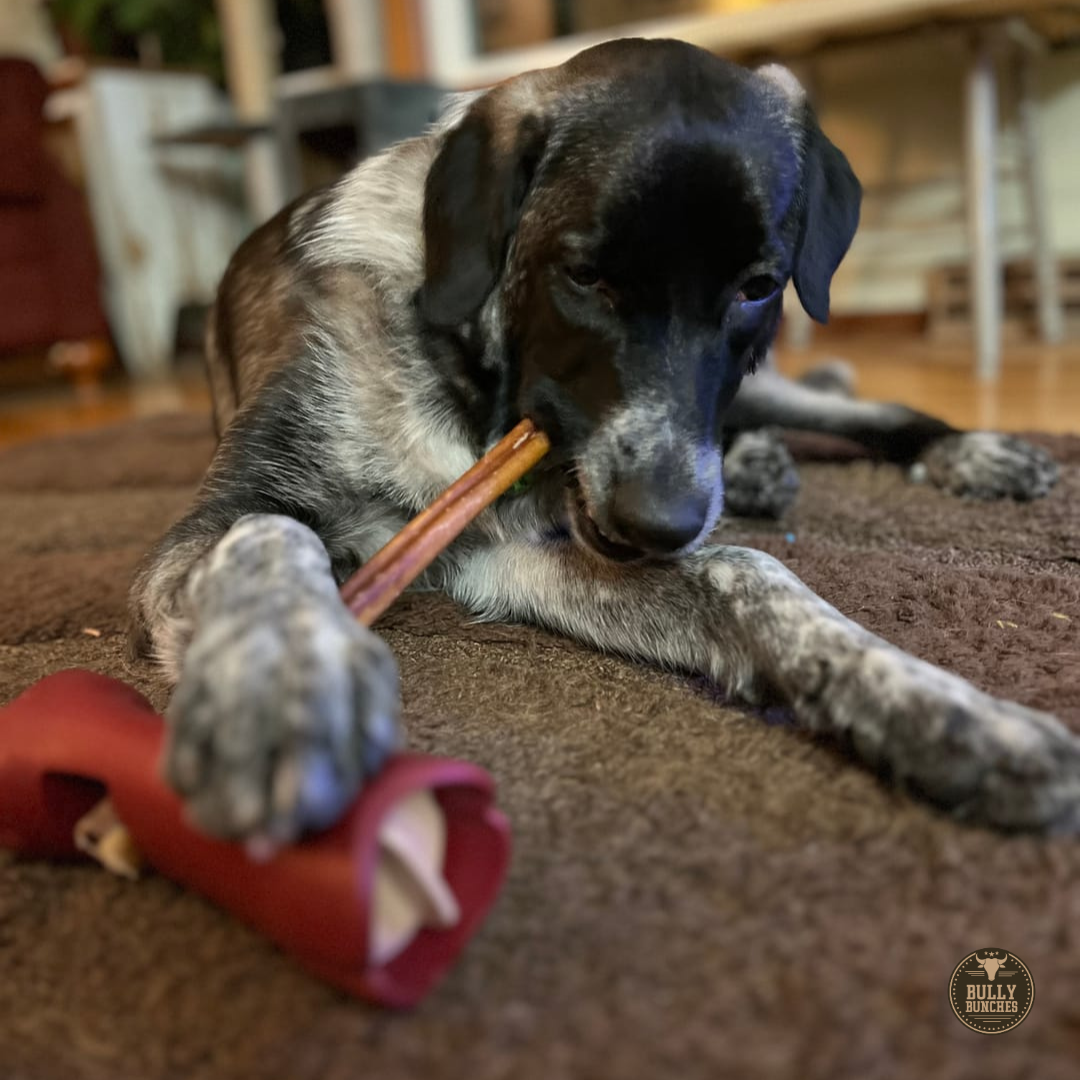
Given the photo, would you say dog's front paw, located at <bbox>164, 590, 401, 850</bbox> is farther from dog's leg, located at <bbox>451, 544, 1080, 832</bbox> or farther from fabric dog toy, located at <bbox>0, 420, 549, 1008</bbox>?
dog's leg, located at <bbox>451, 544, 1080, 832</bbox>

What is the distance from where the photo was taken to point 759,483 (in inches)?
72.9

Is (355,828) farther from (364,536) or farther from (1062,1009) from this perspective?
(364,536)

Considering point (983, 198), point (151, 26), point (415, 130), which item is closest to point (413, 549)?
point (415, 130)

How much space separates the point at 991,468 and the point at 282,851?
167cm

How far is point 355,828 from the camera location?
0.66 meters

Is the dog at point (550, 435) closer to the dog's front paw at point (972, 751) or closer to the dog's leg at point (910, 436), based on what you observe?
the dog's front paw at point (972, 751)

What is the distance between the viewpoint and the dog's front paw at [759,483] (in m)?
1.85

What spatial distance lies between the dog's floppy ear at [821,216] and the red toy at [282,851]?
962 mm

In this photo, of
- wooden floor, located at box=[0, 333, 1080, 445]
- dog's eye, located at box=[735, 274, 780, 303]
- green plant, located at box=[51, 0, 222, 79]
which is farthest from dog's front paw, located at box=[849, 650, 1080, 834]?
green plant, located at box=[51, 0, 222, 79]

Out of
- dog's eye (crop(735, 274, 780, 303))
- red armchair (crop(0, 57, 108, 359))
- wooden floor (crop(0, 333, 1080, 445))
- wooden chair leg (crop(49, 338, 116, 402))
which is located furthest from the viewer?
wooden chair leg (crop(49, 338, 116, 402))

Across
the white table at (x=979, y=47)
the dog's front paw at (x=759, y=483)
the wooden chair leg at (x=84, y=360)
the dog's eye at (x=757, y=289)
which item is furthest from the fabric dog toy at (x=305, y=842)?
the wooden chair leg at (x=84, y=360)

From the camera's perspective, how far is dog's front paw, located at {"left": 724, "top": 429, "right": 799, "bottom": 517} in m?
1.85

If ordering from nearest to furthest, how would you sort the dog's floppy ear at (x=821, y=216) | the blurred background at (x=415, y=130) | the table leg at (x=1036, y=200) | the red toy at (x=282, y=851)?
the red toy at (x=282, y=851), the dog's floppy ear at (x=821, y=216), the blurred background at (x=415, y=130), the table leg at (x=1036, y=200)

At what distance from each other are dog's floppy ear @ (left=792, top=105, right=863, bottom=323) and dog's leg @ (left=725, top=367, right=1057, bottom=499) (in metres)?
0.55
